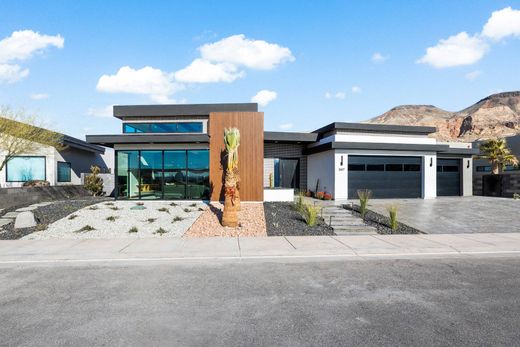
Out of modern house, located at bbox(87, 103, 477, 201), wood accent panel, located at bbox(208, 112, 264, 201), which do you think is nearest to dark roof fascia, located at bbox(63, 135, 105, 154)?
modern house, located at bbox(87, 103, 477, 201)

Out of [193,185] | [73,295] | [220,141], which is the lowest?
[73,295]

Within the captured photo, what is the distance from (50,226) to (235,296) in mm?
10226

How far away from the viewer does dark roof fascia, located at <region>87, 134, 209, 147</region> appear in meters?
18.6

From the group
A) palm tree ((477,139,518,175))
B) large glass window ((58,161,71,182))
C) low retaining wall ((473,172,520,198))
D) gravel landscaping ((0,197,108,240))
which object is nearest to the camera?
gravel landscaping ((0,197,108,240))

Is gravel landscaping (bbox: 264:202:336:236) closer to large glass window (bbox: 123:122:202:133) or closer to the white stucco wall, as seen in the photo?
the white stucco wall

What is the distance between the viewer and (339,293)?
5594 millimetres

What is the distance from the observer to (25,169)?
21906mm

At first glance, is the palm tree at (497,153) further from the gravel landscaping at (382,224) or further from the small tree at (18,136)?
the small tree at (18,136)

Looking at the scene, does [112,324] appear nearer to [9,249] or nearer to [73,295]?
[73,295]

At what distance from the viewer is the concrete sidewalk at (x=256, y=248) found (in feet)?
26.9

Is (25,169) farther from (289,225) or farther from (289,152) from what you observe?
(289,225)

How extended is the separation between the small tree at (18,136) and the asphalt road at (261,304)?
591 inches

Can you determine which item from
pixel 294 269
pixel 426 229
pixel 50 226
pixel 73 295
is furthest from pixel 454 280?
pixel 50 226

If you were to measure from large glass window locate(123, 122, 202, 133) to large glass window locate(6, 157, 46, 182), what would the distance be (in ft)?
24.2
